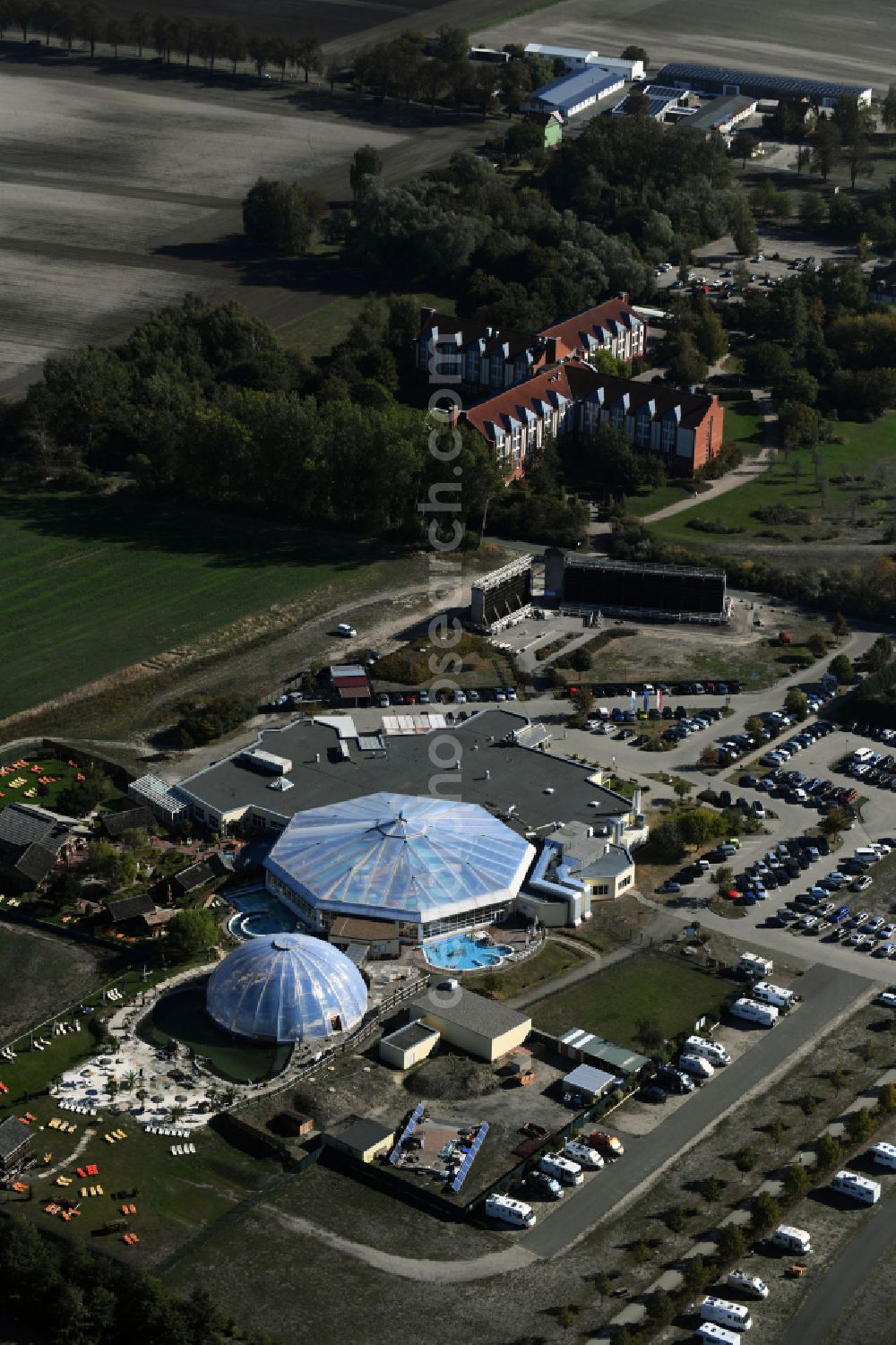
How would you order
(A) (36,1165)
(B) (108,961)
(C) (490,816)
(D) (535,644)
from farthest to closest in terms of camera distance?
(D) (535,644) → (C) (490,816) → (B) (108,961) → (A) (36,1165)

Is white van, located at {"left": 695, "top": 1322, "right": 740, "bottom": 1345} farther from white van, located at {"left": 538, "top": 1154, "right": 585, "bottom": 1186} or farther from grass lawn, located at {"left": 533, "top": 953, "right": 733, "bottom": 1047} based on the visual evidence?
grass lawn, located at {"left": 533, "top": 953, "right": 733, "bottom": 1047}

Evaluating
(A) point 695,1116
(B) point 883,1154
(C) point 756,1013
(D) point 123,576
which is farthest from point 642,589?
(B) point 883,1154

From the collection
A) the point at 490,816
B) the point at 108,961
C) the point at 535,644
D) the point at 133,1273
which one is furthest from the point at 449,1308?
the point at 535,644

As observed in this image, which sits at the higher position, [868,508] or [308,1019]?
[868,508]

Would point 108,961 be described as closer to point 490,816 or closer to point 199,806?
point 199,806

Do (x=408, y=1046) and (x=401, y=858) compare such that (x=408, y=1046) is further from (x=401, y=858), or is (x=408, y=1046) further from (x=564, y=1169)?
(x=401, y=858)

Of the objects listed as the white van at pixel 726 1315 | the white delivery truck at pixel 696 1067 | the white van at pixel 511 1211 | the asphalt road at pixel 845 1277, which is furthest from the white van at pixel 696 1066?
the white van at pixel 726 1315
